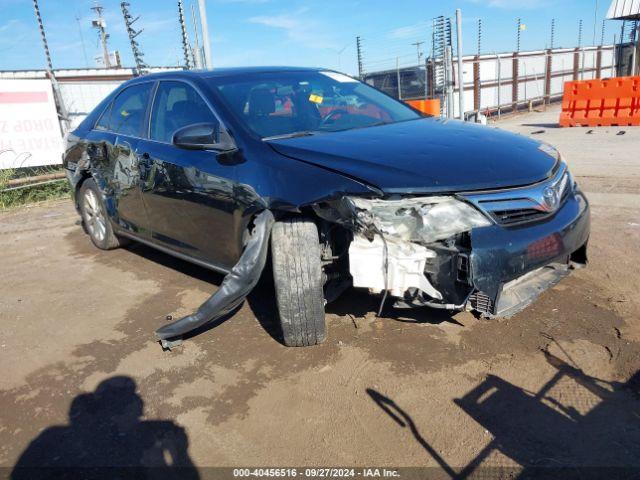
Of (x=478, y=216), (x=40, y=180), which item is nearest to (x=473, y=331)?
(x=478, y=216)

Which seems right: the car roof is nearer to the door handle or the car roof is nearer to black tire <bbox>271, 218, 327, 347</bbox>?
the door handle

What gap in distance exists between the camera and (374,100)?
421 cm

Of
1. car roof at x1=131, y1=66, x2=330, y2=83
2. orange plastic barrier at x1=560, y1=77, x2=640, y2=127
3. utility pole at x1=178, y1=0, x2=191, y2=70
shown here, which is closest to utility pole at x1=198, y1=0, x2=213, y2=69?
utility pole at x1=178, y1=0, x2=191, y2=70

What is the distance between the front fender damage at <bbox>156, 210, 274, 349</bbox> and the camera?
2.95m

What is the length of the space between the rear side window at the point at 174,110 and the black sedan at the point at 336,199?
15 millimetres

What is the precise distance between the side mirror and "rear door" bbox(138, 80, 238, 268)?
0.09 m

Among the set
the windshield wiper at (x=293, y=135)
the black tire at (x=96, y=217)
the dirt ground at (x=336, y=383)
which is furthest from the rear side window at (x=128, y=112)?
the windshield wiper at (x=293, y=135)

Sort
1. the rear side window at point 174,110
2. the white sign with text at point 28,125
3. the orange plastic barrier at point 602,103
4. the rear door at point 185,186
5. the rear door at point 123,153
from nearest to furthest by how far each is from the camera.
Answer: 1. the rear door at point 185,186
2. the rear side window at point 174,110
3. the rear door at point 123,153
4. the white sign with text at point 28,125
5. the orange plastic barrier at point 602,103

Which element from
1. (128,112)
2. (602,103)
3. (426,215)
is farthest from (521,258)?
(602,103)

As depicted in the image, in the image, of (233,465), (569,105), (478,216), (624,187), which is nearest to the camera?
(233,465)

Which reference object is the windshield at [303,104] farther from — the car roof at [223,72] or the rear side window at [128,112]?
the rear side window at [128,112]

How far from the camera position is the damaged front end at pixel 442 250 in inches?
101

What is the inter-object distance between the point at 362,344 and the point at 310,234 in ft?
2.59

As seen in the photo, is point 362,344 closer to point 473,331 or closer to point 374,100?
point 473,331
